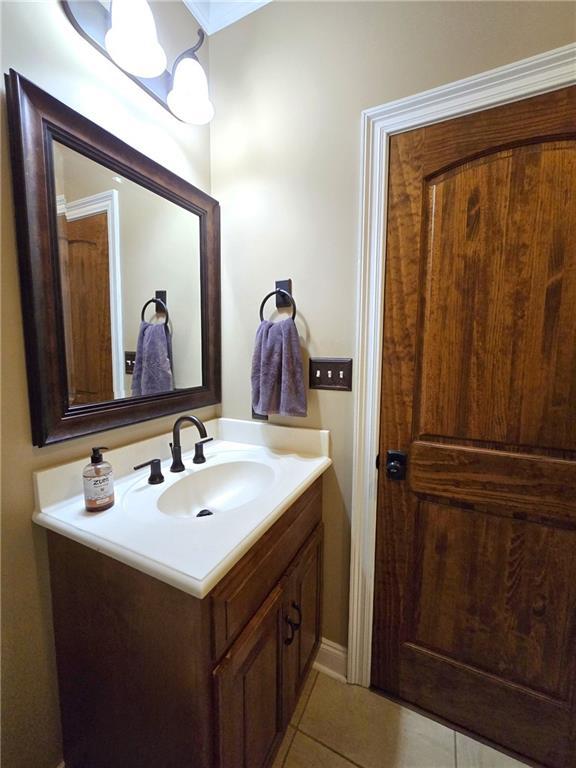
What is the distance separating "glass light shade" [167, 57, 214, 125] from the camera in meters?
1.06

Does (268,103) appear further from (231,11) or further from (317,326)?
(317,326)

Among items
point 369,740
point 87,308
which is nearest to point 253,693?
point 369,740

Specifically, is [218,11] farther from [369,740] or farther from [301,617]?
[369,740]

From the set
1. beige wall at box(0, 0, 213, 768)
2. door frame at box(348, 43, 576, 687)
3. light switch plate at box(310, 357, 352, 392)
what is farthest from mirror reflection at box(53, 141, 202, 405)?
door frame at box(348, 43, 576, 687)

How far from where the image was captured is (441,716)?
3.64ft

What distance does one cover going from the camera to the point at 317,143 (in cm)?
113

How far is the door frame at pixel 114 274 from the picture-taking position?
3.09 feet

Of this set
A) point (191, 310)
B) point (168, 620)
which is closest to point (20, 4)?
point (191, 310)

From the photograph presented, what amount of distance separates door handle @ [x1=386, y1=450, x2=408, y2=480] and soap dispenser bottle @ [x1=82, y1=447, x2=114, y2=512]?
0.87 m

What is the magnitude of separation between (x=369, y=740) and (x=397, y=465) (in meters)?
0.93

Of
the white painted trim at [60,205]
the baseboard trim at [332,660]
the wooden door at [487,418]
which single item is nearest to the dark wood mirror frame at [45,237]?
the white painted trim at [60,205]

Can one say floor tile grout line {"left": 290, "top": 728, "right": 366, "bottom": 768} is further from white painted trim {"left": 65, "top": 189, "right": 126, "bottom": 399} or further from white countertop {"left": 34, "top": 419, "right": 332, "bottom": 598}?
white painted trim {"left": 65, "top": 189, "right": 126, "bottom": 399}

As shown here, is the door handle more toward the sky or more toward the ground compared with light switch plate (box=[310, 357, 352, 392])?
more toward the ground

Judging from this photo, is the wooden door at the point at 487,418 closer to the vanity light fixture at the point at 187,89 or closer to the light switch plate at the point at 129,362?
the vanity light fixture at the point at 187,89
